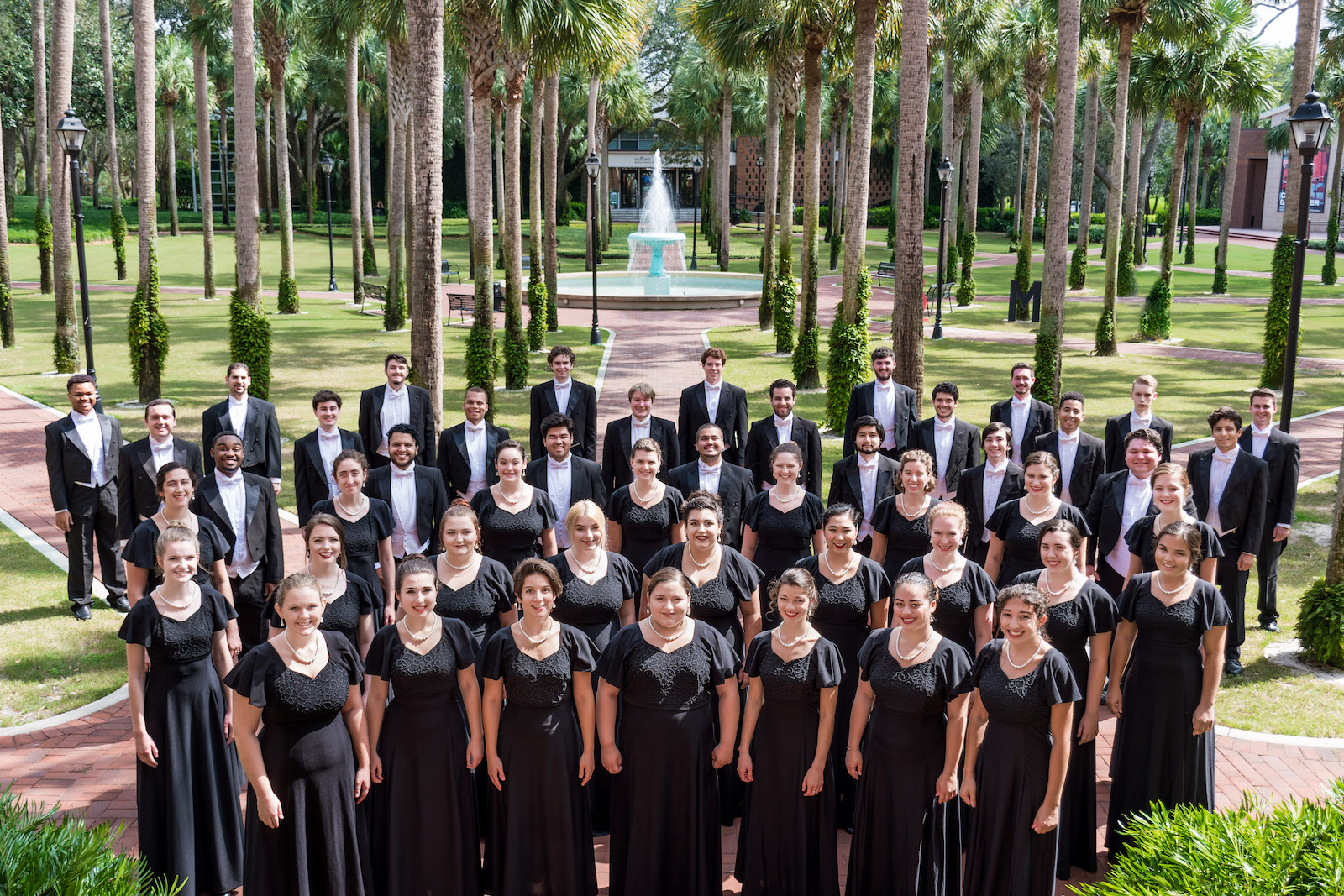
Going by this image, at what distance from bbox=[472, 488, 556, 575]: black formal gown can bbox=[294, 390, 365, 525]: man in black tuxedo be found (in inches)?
73.6

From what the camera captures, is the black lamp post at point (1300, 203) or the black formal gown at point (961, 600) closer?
the black formal gown at point (961, 600)

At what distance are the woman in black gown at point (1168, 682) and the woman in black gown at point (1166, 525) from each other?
2.07 ft

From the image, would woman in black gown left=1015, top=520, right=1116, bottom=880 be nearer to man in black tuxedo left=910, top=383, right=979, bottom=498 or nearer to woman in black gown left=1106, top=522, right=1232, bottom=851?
woman in black gown left=1106, top=522, right=1232, bottom=851

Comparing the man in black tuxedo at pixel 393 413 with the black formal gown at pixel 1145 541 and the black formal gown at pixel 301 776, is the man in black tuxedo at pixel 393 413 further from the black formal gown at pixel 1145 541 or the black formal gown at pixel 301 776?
the black formal gown at pixel 1145 541

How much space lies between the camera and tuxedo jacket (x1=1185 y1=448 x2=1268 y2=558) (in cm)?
884

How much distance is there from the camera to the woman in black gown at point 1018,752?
18.2 feet

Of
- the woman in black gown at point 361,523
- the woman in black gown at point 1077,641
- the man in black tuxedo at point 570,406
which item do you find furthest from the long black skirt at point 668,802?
the man in black tuxedo at point 570,406

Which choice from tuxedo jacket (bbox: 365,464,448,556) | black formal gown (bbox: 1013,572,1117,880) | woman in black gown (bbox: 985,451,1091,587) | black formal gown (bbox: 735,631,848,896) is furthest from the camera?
tuxedo jacket (bbox: 365,464,448,556)

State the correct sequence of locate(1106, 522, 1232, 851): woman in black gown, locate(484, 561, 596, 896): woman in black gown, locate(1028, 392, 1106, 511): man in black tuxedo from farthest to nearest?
locate(1028, 392, 1106, 511): man in black tuxedo < locate(1106, 522, 1232, 851): woman in black gown < locate(484, 561, 596, 896): woman in black gown

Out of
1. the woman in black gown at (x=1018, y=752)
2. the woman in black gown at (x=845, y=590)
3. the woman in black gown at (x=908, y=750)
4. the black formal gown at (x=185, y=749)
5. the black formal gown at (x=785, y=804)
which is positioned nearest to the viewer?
the woman in black gown at (x=1018, y=752)

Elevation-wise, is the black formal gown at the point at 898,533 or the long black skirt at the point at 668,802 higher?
the black formal gown at the point at 898,533

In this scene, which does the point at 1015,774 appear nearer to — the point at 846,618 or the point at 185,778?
the point at 846,618

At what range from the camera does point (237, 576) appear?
7.82 metres

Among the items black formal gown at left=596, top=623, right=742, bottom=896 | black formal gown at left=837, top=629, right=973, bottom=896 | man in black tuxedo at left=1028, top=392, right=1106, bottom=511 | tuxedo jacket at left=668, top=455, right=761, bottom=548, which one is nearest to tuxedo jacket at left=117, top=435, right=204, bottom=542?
tuxedo jacket at left=668, top=455, right=761, bottom=548
